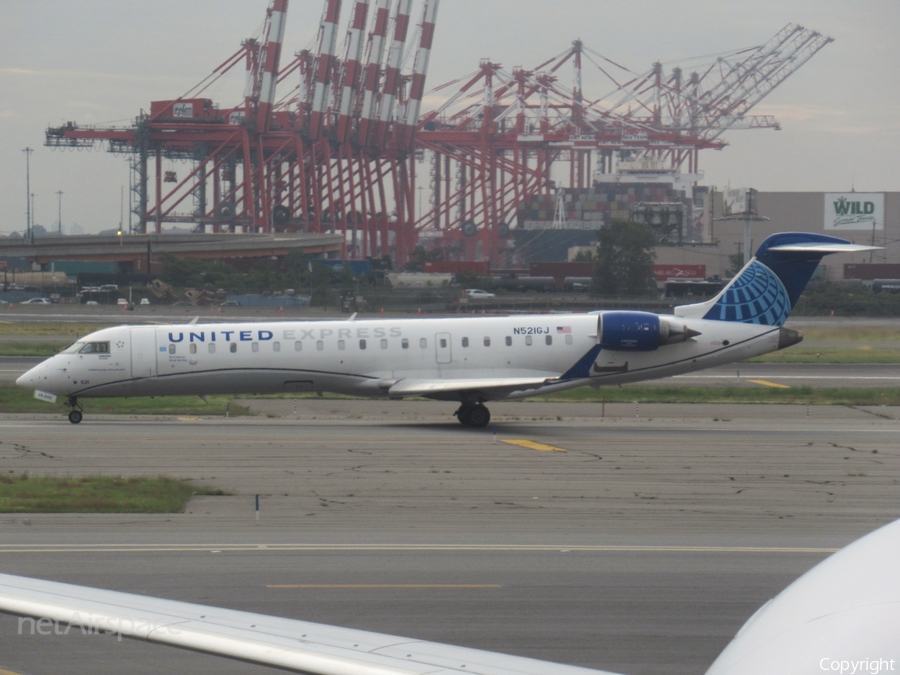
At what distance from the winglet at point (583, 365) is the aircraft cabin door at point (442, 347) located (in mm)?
2903

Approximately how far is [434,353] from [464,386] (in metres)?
1.44

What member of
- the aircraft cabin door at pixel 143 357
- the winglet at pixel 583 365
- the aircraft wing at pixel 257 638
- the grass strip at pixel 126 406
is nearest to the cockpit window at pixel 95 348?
the aircraft cabin door at pixel 143 357

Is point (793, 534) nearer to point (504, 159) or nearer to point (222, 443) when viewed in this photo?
point (222, 443)

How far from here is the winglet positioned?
25.5m

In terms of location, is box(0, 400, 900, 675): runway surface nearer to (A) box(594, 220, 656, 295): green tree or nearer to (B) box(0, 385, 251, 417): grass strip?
(B) box(0, 385, 251, 417): grass strip

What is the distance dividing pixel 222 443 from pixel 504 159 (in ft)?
470

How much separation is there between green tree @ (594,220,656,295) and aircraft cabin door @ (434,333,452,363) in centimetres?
4303

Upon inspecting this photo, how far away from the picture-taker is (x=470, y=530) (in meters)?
13.8

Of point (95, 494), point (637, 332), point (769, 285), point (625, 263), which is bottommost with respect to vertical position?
point (95, 494)

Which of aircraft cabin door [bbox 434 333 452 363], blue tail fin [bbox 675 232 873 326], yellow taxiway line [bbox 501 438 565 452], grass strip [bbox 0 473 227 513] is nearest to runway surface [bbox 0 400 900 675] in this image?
yellow taxiway line [bbox 501 438 565 452]

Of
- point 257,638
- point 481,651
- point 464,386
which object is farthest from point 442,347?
point 257,638

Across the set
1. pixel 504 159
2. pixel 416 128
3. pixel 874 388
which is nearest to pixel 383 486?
pixel 874 388

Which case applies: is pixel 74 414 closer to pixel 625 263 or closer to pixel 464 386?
pixel 464 386

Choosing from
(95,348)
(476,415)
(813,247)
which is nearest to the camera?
(95,348)
